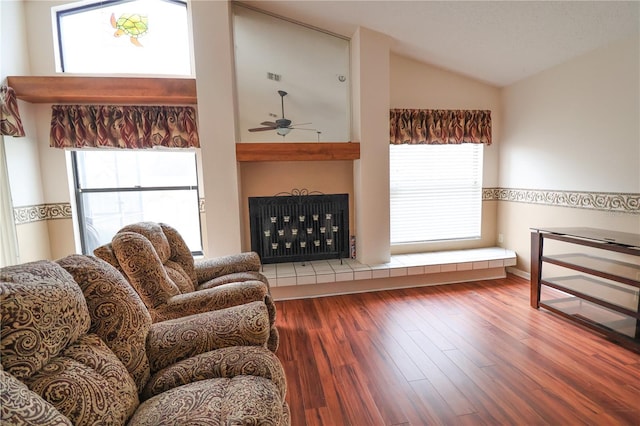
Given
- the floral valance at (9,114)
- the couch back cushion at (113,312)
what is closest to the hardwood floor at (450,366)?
the couch back cushion at (113,312)

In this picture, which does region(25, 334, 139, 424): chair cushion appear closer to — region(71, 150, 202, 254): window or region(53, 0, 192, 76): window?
region(71, 150, 202, 254): window

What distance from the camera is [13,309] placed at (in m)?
0.77

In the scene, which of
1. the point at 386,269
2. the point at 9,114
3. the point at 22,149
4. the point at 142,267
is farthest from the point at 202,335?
the point at 22,149

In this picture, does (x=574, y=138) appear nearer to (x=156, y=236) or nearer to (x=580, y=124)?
(x=580, y=124)

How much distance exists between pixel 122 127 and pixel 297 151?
1811mm

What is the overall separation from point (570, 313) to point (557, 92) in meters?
2.10

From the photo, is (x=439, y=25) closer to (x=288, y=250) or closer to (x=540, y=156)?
Result: (x=540, y=156)

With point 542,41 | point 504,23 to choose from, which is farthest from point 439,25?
point 542,41

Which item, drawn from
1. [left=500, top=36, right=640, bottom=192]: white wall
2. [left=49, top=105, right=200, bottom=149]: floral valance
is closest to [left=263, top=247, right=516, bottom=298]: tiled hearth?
[left=500, top=36, right=640, bottom=192]: white wall

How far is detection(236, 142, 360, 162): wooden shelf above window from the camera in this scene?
9.55ft

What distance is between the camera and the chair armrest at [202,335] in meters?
1.23

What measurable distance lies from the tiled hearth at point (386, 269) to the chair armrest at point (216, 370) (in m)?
1.75

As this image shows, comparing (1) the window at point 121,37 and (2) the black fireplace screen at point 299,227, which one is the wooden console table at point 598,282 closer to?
(2) the black fireplace screen at point 299,227

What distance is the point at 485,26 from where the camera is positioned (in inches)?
101
